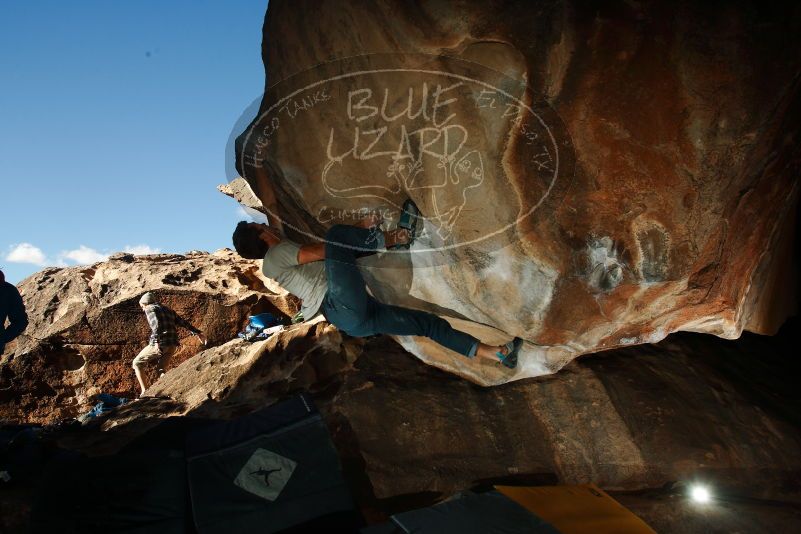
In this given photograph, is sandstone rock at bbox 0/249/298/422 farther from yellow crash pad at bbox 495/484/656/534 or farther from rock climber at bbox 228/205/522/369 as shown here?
yellow crash pad at bbox 495/484/656/534

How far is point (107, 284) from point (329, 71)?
5.84 m

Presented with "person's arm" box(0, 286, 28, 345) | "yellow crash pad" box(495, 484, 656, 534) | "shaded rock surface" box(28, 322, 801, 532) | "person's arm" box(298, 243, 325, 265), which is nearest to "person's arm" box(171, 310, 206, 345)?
"person's arm" box(0, 286, 28, 345)

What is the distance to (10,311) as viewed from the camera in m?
4.32

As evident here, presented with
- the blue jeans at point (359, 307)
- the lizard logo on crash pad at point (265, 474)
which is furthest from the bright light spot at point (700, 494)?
the lizard logo on crash pad at point (265, 474)

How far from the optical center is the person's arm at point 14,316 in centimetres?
432

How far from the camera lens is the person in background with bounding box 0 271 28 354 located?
428 cm

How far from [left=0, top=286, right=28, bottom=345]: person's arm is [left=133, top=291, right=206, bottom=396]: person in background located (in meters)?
1.33

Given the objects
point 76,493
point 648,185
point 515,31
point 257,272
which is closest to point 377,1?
point 515,31

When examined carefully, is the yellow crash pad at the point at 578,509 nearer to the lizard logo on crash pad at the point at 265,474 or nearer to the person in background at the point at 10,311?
the lizard logo on crash pad at the point at 265,474

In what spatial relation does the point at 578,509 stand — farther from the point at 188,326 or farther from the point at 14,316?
the point at 188,326

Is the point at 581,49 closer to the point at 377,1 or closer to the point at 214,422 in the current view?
the point at 377,1

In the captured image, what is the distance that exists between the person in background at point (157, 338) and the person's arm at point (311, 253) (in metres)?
3.74

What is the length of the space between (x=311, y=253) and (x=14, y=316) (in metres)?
3.52

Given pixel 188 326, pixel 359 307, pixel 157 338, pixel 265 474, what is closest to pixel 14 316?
pixel 157 338
